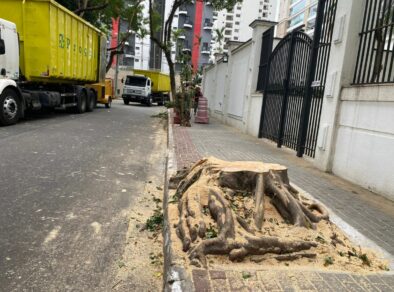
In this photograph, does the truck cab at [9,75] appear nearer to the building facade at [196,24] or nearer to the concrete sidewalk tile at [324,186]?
the concrete sidewalk tile at [324,186]

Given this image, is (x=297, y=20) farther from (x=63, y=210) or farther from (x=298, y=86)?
(x=63, y=210)

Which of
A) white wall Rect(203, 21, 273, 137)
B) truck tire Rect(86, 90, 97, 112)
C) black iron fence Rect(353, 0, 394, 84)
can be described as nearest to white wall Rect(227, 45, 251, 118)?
white wall Rect(203, 21, 273, 137)

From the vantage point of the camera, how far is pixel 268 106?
1159 centimetres

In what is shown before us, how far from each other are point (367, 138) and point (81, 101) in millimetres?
14943

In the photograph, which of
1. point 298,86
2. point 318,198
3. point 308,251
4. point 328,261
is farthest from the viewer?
point 298,86

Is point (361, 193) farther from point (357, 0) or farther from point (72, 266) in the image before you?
point (72, 266)

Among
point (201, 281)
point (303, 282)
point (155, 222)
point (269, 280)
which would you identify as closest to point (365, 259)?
point (303, 282)

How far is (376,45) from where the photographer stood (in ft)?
20.3

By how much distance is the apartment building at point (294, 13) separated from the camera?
83.9 meters

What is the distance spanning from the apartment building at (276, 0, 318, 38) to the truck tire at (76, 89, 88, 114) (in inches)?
2822

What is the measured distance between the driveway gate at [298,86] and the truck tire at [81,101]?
9.73 metres

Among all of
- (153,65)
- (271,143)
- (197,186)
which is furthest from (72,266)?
(153,65)

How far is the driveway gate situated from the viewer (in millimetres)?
8094

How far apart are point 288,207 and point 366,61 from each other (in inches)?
151
